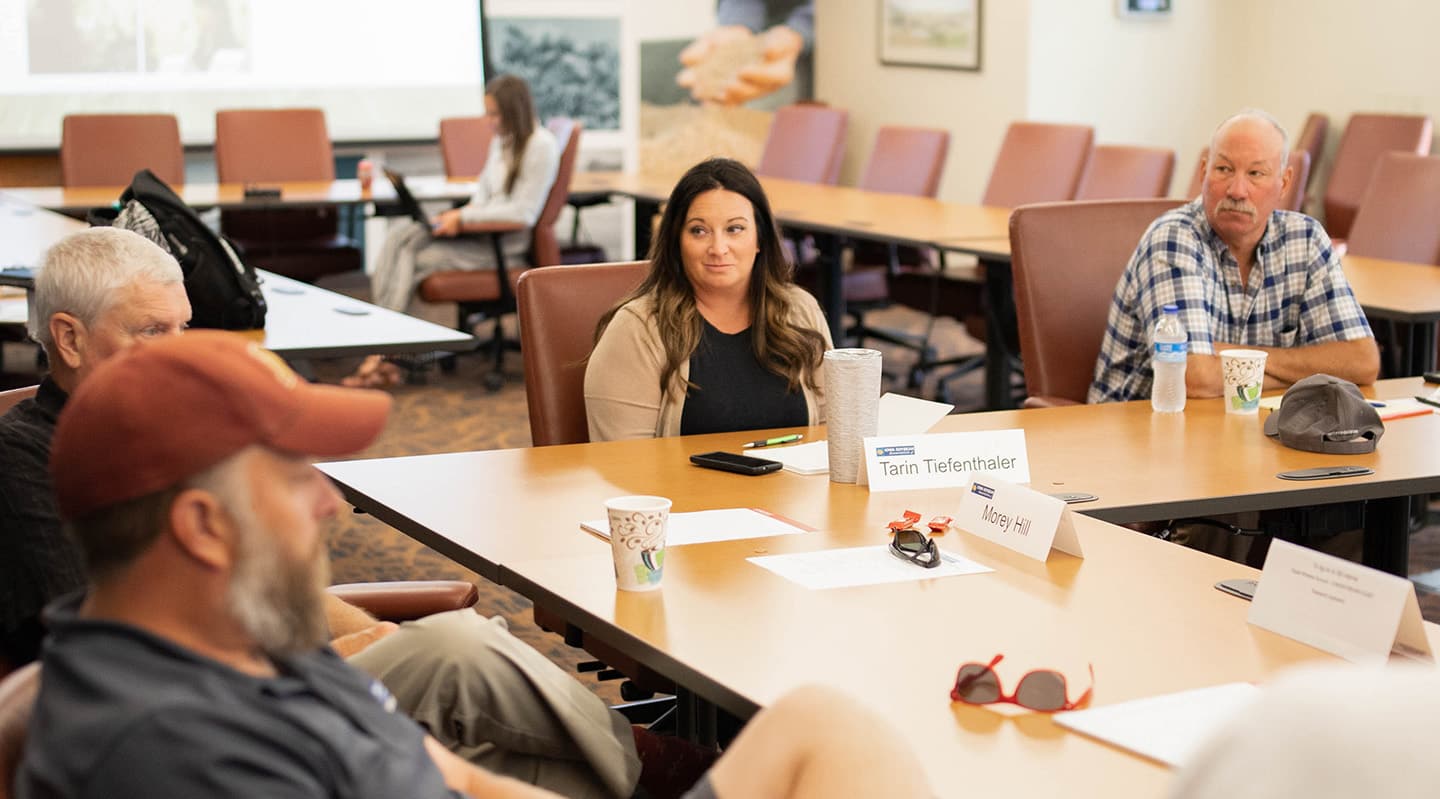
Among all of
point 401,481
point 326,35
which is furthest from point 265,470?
point 326,35

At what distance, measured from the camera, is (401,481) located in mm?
2682

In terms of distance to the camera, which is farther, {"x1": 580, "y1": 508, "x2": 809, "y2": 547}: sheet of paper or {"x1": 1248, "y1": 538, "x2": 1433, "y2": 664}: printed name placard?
{"x1": 580, "y1": 508, "x2": 809, "y2": 547}: sheet of paper

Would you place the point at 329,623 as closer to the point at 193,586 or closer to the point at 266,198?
the point at 193,586

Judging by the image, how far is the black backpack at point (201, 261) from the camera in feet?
13.4

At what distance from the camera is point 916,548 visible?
221 centimetres

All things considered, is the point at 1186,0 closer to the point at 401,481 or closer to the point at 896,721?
the point at 401,481

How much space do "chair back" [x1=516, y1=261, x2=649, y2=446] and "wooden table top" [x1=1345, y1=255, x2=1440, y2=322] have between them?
2.05 meters

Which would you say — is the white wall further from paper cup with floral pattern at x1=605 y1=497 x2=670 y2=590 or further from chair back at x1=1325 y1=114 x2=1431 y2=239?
paper cup with floral pattern at x1=605 y1=497 x2=670 y2=590

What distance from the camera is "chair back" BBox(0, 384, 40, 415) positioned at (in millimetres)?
2443

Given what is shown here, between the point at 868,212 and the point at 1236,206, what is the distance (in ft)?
10.4

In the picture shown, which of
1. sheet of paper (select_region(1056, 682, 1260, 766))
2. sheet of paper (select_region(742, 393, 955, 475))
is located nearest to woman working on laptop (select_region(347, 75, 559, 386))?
sheet of paper (select_region(742, 393, 955, 475))

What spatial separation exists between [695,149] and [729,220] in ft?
23.6

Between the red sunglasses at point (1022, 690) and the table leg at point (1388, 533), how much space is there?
1.46 m

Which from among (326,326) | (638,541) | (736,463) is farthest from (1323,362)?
(326,326)
